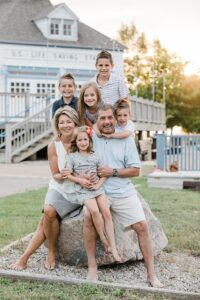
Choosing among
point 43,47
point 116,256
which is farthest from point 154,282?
point 43,47

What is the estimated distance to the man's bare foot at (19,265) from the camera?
739 cm

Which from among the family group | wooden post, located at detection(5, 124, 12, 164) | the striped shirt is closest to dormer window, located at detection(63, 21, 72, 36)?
wooden post, located at detection(5, 124, 12, 164)

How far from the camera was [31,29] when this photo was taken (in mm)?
42844

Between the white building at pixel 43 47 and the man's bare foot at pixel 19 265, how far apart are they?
104 feet

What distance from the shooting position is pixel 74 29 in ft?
142

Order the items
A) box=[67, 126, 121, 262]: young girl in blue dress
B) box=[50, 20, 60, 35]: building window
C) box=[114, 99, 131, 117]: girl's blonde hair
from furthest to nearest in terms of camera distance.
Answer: box=[50, 20, 60, 35]: building window
box=[114, 99, 131, 117]: girl's blonde hair
box=[67, 126, 121, 262]: young girl in blue dress

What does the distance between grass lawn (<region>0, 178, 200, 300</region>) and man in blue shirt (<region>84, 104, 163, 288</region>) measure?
2.15 feet

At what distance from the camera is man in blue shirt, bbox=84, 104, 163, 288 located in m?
6.98

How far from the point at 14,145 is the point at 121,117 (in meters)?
22.3

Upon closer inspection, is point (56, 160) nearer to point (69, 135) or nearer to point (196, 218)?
point (69, 135)

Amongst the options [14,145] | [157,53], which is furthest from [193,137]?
[157,53]

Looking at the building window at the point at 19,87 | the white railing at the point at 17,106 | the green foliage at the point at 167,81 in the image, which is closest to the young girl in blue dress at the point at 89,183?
the white railing at the point at 17,106

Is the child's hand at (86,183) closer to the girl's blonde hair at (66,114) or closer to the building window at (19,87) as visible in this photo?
the girl's blonde hair at (66,114)

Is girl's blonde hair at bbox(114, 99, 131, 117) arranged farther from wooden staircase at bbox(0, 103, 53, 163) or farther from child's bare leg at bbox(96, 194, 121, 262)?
wooden staircase at bbox(0, 103, 53, 163)
